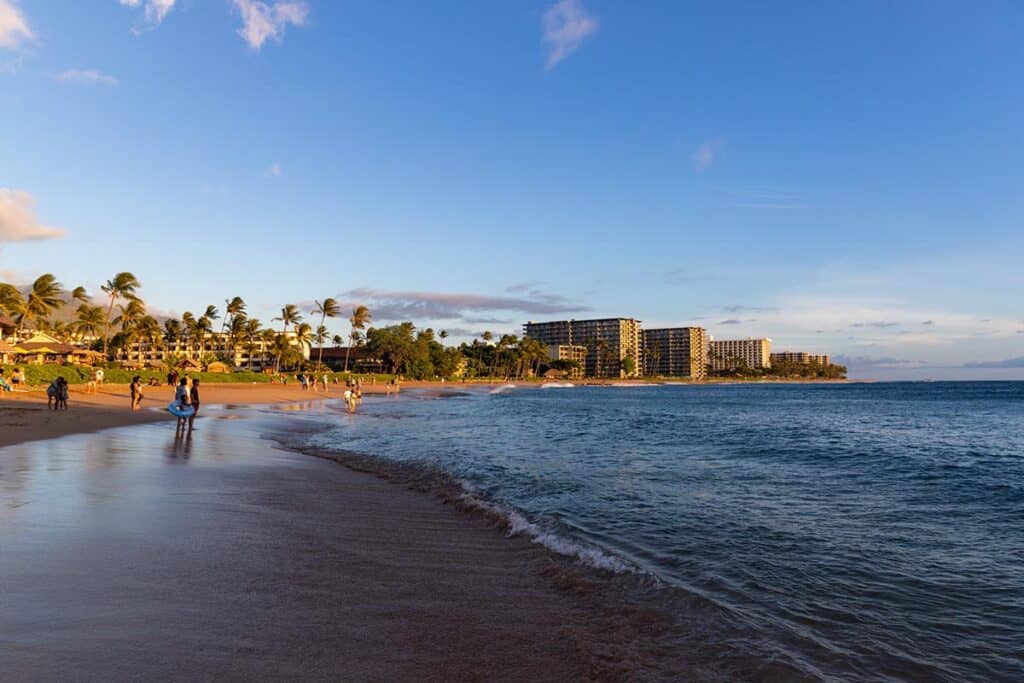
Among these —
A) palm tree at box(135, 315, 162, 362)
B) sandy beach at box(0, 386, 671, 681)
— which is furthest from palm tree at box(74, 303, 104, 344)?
sandy beach at box(0, 386, 671, 681)

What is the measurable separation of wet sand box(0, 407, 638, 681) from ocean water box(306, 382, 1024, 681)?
3.71 ft

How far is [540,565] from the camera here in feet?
23.4

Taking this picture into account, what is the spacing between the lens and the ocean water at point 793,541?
5.11 meters

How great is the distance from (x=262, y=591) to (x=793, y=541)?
7056mm

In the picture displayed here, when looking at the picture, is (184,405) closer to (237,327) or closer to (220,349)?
(237,327)

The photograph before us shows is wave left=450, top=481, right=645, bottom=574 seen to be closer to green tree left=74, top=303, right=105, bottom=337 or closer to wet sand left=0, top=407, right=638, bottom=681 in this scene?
wet sand left=0, top=407, right=638, bottom=681

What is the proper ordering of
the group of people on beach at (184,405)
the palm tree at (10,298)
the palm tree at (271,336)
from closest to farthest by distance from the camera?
the group of people on beach at (184,405), the palm tree at (10,298), the palm tree at (271,336)

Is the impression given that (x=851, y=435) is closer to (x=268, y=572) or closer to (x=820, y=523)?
(x=820, y=523)

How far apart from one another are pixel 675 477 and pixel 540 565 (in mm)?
8358

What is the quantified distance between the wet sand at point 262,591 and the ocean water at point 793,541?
1.13 m

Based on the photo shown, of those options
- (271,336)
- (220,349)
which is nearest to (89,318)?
(271,336)

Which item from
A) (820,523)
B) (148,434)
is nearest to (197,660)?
(820,523)

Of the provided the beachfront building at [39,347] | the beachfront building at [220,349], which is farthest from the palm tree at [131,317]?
the beachfront building at [220,349]

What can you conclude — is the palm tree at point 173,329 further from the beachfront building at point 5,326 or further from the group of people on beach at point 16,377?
the group of people on beach at point 16,377
